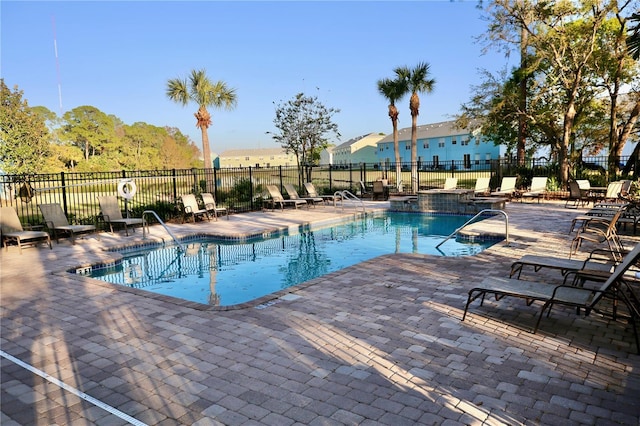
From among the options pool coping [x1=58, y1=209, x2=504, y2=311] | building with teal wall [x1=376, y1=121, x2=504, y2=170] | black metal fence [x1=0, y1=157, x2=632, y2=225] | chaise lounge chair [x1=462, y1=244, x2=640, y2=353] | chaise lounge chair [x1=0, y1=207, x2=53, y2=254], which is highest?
building with teal wall [x1=376, y1=121, x2=504, y2=170]

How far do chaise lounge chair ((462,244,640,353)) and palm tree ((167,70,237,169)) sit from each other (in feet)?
56.7

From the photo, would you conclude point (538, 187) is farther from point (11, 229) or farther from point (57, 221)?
point (11, 229)

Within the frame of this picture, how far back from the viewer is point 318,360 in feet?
12.0

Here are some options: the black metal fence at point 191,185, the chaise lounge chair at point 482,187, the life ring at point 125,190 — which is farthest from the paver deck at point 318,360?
the chaise lounge chair at point 482,187

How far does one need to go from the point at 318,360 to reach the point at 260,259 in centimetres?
555

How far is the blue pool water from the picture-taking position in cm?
718

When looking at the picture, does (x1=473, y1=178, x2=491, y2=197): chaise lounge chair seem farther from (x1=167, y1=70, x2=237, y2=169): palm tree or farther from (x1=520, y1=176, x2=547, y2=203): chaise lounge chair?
(x1=167, y1=70, x2=237, y2=169): palm tree

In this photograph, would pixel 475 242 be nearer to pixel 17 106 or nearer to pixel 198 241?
pixel 198 241

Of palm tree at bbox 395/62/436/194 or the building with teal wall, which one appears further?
the building with teal wall

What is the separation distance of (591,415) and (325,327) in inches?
93.9

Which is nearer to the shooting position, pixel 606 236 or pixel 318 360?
pixel 318 360

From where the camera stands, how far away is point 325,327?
442 cm

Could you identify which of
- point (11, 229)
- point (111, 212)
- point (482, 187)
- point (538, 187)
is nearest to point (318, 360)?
point (11, 229)

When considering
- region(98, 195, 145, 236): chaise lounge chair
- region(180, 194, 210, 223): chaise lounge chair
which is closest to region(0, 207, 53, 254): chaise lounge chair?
region(98, 195, 145, 236): chaise lounge chair
